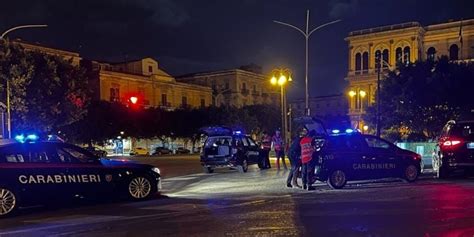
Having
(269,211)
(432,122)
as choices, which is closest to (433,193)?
(269,211)

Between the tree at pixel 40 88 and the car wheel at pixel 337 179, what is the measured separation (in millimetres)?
24429

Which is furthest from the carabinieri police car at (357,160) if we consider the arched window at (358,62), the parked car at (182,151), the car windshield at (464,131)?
the arched window at (358,62)

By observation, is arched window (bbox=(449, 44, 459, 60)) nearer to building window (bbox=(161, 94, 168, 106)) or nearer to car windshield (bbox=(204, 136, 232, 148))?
building window (bbox=(161, 94, 168, 106))

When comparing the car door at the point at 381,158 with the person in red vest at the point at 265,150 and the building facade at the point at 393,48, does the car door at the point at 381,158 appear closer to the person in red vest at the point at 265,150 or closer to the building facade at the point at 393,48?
the person in red vest at the point at 265,150

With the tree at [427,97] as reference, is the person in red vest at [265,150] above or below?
below

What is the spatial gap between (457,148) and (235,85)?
266 ft

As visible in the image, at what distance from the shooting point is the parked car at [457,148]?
17.0 metres

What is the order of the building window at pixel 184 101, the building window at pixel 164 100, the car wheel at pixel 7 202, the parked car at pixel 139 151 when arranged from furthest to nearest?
1. the building window at pixel 184 101
2. the building window at pixel 164 100
3. the parked car at pixel 139 151
4. the car wheel at pixel 7 202

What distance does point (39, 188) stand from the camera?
12.6m

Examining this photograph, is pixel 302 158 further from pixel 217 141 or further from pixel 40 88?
pixel 40 88

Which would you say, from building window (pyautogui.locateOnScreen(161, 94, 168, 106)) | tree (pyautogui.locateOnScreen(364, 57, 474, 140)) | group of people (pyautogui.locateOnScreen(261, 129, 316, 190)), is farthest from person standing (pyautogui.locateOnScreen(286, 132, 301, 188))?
building window (pyautogui.locateOnScreen(161, 94, 168, 106))

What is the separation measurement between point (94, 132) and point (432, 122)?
1518 inches

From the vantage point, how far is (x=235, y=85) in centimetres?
9750

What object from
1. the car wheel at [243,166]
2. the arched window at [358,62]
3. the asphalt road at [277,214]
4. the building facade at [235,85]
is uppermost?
the arched window at [358,62]
